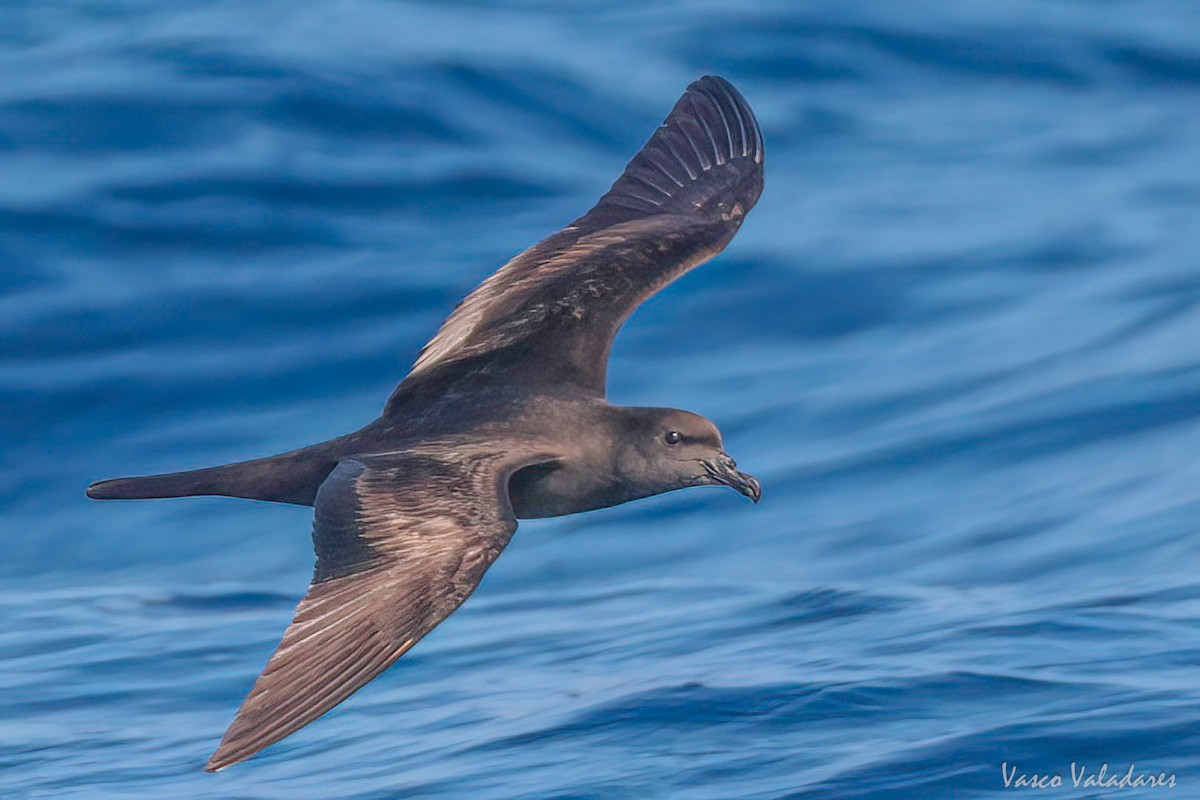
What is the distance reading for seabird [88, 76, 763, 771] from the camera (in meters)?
5.51

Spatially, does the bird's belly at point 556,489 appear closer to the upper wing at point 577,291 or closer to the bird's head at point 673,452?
the bird's head at point 673,452

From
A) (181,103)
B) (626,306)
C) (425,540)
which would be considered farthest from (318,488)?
(181,103)

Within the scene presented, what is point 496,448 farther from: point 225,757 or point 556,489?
point 225,757

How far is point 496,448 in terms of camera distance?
644 centimetres

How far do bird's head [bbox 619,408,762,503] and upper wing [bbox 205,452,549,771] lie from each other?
595 mm

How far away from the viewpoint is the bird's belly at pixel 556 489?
6.70 meters

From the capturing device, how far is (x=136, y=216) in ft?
36.9

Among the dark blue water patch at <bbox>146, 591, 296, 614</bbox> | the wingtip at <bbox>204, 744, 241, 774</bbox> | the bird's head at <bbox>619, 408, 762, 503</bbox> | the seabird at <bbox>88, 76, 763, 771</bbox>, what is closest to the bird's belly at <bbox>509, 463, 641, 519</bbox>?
the seabird at <bbox>88, 76, 763, 771</bbox>

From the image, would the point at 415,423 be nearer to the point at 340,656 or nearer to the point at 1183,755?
the point at 340,656

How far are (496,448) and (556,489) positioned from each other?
1.22 feet

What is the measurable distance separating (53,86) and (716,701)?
7058 mm

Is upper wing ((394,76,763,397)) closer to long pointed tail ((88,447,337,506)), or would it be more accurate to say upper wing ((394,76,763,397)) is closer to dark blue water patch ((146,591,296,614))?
long pointed tail ((88,447,337,506))

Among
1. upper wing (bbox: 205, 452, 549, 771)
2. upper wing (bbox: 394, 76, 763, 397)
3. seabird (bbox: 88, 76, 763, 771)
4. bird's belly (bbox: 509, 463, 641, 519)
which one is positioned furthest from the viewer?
upper wing (bbox: 394, 76, 763, 397)

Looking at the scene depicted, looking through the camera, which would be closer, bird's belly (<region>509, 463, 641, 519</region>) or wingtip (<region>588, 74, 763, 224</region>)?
bird's belly (<region>509, 463, 641, 519</region>)
